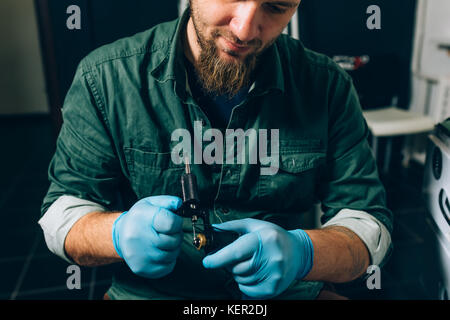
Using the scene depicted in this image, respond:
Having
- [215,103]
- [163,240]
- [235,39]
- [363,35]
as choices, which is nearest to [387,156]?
[363,35]

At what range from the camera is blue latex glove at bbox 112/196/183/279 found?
0.69 m

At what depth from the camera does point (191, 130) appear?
856mm

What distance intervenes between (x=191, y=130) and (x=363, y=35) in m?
0.76

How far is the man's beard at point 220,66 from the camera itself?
30.5 inches

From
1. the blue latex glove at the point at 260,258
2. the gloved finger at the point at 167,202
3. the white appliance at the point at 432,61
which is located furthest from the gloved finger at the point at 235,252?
the white appliance at the point at 432,61

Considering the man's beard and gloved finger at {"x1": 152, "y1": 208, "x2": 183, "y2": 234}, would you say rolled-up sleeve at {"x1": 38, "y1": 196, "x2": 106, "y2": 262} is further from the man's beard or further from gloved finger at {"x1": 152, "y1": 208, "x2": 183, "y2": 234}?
the man's beard

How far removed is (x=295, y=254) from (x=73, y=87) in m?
0.57

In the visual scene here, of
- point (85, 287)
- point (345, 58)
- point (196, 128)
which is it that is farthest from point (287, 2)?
point (85, 287)

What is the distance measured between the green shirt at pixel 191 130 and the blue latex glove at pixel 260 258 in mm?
154

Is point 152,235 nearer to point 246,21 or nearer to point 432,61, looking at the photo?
point 246,21

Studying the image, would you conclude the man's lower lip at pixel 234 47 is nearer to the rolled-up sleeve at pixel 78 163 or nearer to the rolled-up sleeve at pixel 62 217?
the rolled-up sleeve at pixel 78 163

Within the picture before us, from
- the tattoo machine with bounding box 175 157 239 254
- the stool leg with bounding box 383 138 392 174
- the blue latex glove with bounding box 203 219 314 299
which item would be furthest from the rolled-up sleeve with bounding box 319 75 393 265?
the stool leg with bounding box 383 138 392 174

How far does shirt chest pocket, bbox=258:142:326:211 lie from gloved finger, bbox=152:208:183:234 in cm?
26

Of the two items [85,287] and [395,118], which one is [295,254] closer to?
[85,287]
